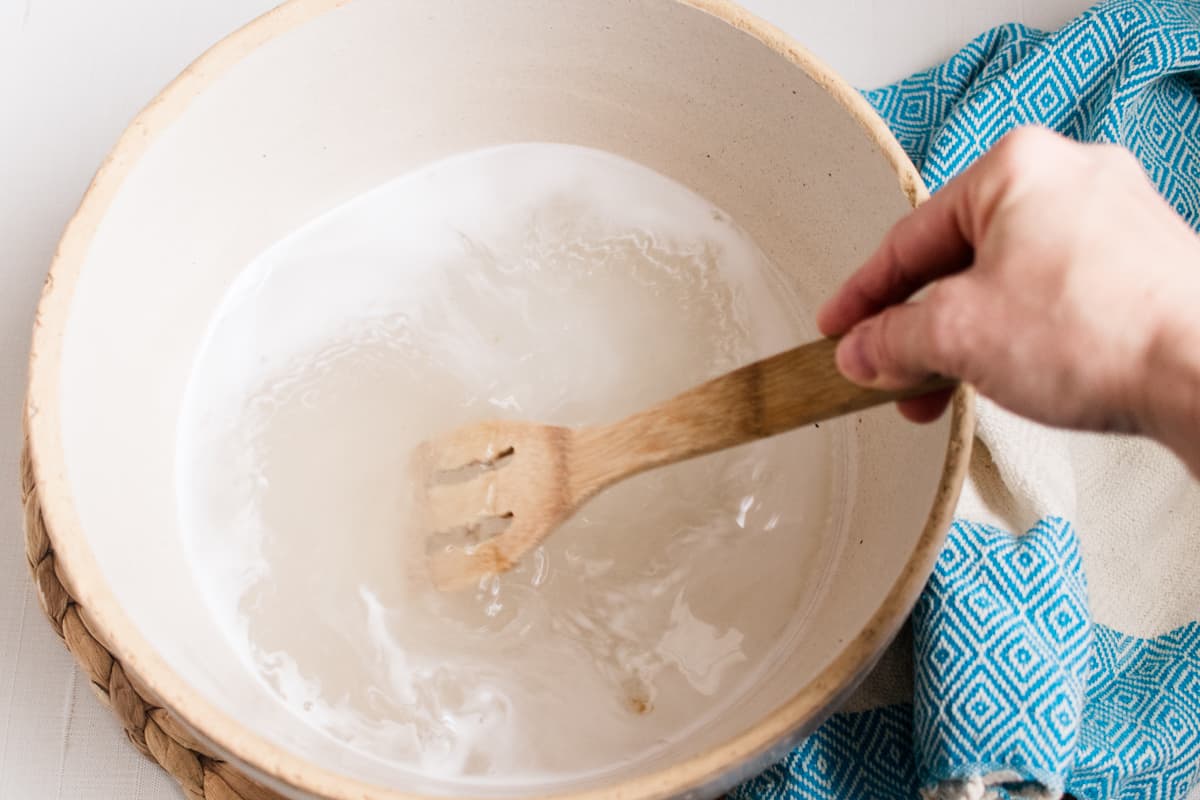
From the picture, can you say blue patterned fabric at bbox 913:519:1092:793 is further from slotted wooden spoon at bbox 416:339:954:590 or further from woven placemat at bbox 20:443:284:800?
woven placemat at bbox 20:443:284:800

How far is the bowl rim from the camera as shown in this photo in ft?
1.76

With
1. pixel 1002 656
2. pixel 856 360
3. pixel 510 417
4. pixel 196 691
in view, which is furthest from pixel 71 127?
pixel 1002 656

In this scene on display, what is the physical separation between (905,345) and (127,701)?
59 centimetres

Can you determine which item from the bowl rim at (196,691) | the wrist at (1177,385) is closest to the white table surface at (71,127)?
the bowl rim at (196,691)

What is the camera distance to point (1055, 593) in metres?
0.72

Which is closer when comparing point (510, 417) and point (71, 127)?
point (510, 417)

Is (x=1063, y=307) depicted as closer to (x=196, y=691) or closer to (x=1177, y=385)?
(x=1177, y=385)

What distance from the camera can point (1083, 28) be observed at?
0.88 meters

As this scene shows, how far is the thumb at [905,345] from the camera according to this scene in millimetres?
478

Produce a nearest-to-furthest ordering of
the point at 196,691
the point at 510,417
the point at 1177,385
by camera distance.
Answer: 1. the point at 1177,385
2. the point at 196,691
3. the point at 510,417

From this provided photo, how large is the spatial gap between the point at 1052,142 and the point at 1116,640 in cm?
45

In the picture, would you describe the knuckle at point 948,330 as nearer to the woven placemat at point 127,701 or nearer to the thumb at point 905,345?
the thumb at point 905,345

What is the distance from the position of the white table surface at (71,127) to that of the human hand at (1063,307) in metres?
0.52

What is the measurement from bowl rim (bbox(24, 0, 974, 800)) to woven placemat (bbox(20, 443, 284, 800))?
13 centimetres
